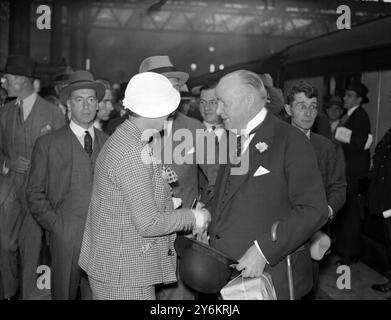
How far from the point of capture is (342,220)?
6.20 metres

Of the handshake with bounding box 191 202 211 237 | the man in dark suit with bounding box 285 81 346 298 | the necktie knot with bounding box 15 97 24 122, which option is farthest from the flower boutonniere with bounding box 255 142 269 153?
the necktie knot with bounding box 15 97 24 122

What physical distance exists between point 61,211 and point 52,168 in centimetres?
29

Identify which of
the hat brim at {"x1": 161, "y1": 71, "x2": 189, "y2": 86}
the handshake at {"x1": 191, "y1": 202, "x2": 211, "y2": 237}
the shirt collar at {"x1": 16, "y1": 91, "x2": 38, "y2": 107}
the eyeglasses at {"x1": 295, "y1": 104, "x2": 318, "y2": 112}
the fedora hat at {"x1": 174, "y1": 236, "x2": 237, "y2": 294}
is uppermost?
the hat brim at {"x1": 161, "y1": 71, "x2": 189, "y2": 86}

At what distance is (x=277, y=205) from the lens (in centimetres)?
259

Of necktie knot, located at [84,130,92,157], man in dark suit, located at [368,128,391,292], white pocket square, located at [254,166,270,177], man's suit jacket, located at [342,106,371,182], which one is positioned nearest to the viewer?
white pocket square, located at [254,166,270,177]

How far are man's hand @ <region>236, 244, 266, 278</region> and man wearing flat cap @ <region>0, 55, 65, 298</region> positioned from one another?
2.39 metres

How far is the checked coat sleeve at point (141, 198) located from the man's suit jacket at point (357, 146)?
3.87 meters

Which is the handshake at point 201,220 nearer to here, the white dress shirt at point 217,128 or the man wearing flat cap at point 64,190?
the man wearing flat cap at point 64,190

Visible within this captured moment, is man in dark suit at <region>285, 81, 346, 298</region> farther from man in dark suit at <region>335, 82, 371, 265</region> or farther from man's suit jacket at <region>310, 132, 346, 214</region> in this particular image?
man in dark suit at <region>335, 82, 371, 265</region>

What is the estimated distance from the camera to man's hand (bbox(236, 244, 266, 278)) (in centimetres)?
246

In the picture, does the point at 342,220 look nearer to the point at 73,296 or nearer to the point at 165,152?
the point at 165,152
